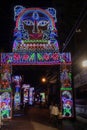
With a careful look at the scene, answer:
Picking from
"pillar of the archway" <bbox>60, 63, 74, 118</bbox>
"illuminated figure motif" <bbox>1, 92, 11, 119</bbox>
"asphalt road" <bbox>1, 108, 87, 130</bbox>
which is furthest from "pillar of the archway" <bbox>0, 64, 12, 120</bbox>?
"pillar of the archway" <bbox>60, 63, 74, 118</bbox>

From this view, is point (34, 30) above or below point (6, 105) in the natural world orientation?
above

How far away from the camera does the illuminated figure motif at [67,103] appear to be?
22.6m

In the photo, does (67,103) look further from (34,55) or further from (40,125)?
(34,55)

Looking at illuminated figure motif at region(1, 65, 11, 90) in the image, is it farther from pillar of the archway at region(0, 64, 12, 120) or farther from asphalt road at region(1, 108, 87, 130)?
asphalt road at region(1, 108, 87, 130)

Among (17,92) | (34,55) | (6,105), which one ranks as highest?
(34,55)

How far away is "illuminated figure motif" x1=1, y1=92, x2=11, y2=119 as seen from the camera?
22359 mm

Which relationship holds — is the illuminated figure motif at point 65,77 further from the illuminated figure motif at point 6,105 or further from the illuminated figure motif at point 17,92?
the illuminated figure motif at point 17,92

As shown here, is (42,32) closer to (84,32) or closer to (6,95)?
(84,32)

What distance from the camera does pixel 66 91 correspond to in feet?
75.5

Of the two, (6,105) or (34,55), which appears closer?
(6,105)

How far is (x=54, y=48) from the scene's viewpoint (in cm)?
2319

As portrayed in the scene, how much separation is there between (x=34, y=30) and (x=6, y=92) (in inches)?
253

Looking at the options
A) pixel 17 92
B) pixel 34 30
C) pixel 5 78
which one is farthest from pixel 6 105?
pixel 17 92

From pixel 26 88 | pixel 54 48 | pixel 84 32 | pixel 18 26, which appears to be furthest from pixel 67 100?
pixel 26 88
